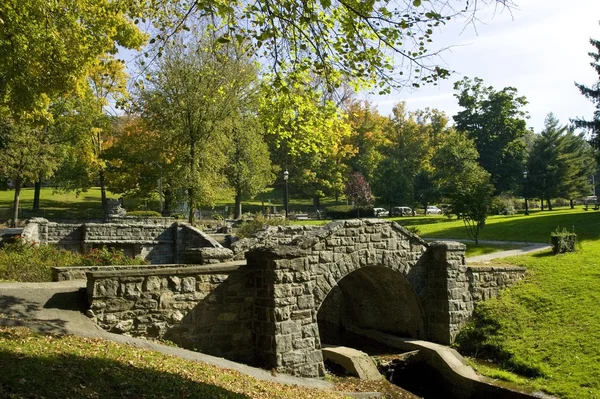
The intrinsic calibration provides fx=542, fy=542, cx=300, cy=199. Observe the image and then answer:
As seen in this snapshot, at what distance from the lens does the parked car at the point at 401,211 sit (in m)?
46.4

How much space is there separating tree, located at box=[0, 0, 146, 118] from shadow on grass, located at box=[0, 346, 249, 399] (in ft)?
23.4

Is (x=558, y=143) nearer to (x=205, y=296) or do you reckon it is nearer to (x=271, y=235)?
(x=271, y=235)

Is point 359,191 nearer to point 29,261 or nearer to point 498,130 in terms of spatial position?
point 498,130

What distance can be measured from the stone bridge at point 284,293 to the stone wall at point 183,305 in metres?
0.02

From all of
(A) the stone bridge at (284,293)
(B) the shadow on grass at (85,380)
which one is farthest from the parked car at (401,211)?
(B) the shadow on grass at (85,380)

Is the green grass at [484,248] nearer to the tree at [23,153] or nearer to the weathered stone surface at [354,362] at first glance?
the weathered stone surface at [354,362]

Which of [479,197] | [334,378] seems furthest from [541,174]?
[334,378]

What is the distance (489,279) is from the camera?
→ 15.5 metres

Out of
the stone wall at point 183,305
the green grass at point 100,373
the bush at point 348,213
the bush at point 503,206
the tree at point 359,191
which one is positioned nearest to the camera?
the green grass at point 100,373

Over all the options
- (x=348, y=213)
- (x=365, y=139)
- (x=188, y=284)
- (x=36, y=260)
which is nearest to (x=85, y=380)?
(x=188, y=284)

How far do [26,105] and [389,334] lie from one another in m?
10.9

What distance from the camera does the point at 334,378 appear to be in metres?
11.2

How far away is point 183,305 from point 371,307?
7.50 meters

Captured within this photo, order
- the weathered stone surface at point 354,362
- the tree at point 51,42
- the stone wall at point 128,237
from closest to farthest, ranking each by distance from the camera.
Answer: the tree at point 51,42 → the weathered stone surface at point 354,362 → the stone wall at point 128,237
